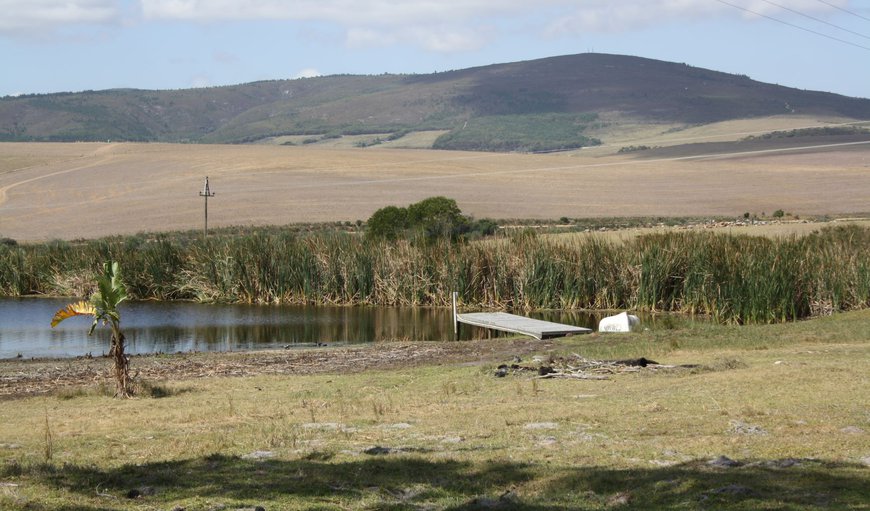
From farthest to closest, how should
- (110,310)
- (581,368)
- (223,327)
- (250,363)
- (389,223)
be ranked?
1. (389,223)
2. (223,327)
3. (250,363)
4. (110,310)
5. (581,368)

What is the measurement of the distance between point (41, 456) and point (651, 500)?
220 inches

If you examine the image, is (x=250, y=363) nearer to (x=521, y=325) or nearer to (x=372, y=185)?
(x=521, y=325)

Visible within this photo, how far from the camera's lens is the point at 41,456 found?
10375 mm

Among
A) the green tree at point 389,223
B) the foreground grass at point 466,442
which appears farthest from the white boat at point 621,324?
the green tree at point 389,223

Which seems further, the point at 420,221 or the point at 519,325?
the point at 420,221

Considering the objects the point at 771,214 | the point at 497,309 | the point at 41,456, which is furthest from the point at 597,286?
the point at 771,214

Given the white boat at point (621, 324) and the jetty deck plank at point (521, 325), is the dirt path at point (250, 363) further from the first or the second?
the white boat at point (621, 324)

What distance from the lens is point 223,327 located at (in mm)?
30891

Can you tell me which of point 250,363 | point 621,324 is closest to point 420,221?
point 621,324

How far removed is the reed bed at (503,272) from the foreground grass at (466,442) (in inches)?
486

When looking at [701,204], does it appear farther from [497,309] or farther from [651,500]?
[651,500]

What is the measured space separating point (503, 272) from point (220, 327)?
28.8ft

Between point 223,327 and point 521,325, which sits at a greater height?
point 521,325

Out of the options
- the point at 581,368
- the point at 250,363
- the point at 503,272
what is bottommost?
the point at 250,363
